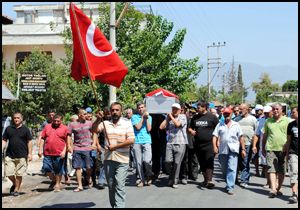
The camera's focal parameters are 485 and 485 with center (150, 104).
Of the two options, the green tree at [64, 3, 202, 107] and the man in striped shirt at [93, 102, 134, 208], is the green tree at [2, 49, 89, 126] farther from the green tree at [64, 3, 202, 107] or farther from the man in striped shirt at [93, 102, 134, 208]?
the man in striped shirt at [93, 102, 134, 208]

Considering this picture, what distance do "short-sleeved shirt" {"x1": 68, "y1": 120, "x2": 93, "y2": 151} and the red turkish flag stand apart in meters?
2.18

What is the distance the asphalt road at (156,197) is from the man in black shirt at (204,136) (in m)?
0.49

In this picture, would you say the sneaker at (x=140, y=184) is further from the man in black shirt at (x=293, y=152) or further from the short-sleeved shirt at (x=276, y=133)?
the man in black shirt at (x=293, y=152)

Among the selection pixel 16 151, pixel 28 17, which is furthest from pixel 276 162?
pixel 28 17

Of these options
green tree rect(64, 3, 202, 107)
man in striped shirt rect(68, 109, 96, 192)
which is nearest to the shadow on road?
man in striped shirt rect(68, 109, 96, 192)

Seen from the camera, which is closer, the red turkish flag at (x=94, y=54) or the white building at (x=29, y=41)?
the red turkish flag at (x=94, y=54)

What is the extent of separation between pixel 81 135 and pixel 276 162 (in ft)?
13.4

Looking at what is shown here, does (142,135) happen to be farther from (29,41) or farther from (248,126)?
(29,41)

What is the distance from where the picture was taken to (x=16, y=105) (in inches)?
854

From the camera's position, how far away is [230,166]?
10031 millimetres

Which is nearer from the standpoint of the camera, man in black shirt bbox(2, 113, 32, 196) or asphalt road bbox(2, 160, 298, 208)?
asphalt road bbox(2, 160, 298, 208)

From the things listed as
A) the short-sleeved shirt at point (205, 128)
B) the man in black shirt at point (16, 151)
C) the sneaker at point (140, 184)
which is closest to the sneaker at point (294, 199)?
the short-sleeved shirt at point (205, 128)

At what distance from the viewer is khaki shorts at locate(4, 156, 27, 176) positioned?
9656mm

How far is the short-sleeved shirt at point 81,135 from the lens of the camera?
34.2ft
